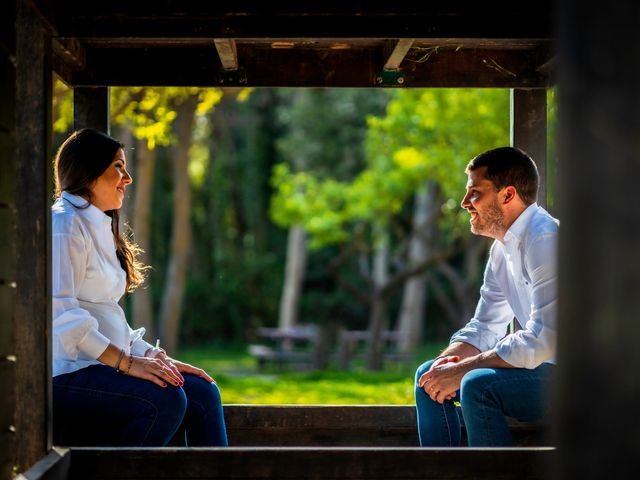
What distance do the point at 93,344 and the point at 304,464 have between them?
39.5 inches

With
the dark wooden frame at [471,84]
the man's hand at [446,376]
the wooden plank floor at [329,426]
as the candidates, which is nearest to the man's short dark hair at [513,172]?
the dark wooden frame at [471,84]

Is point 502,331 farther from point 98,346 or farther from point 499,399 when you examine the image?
point 98,346

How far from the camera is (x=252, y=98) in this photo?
33.5 meters

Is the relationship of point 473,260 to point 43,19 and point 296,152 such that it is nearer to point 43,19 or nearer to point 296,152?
point 296,152

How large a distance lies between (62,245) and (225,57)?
1337 mm

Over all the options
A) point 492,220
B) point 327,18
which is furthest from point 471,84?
point 327,18

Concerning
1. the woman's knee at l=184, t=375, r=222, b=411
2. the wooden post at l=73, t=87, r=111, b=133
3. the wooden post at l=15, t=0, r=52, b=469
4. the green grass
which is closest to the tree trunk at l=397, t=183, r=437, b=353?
the green grass

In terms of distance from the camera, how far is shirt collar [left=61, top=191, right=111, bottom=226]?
3.89 meters

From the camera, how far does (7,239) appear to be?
2.88 metres

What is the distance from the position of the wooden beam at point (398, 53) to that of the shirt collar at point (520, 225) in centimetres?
89

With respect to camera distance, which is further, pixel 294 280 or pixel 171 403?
pixel 294 280

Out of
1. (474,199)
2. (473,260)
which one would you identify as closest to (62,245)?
(474,199)

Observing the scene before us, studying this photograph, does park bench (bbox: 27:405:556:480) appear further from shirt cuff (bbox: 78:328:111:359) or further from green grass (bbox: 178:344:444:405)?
green grass (bbox: 178:344:444:405)

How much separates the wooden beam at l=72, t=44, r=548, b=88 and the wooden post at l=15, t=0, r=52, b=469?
65.8 inches
